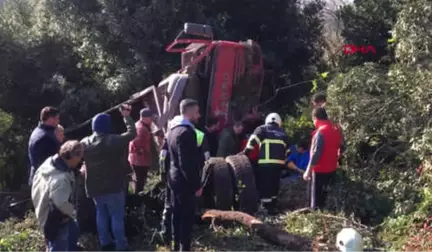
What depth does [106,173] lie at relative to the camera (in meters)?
7.17

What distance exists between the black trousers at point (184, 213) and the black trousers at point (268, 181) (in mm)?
1883

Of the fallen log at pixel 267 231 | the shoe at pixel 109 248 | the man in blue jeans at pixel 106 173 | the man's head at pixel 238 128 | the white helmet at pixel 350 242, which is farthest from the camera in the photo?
the man's head at pixel 238 128

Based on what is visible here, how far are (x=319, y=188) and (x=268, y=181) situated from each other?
74 cm

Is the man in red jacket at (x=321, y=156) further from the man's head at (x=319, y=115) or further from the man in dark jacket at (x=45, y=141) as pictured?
the man in dark jacket at (x=45, y=141)

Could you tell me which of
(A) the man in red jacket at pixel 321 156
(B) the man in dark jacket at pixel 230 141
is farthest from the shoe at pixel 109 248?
(B) the man in dark jacket at pixel 230 141

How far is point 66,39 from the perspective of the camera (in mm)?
14773

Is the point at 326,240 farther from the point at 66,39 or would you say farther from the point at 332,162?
the point at 66,39

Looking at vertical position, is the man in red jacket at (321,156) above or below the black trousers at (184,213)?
above

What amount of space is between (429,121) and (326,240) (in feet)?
8.82

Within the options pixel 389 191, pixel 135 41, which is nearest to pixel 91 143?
pixel 389 191

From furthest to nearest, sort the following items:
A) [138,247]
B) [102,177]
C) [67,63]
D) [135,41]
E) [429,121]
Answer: [67,63] < [135,41] < [429,121] < [138,247] < [102,177]

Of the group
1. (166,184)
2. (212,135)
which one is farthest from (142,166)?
(166,184)

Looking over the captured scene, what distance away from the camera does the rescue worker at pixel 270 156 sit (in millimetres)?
8562

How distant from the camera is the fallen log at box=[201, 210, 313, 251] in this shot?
7.02 meters
